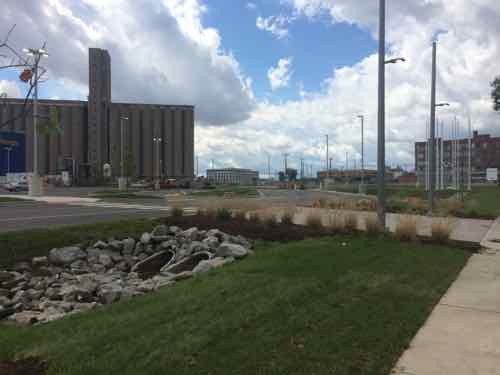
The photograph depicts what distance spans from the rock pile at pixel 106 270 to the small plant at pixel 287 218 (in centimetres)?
309

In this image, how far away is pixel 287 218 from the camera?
1429cm

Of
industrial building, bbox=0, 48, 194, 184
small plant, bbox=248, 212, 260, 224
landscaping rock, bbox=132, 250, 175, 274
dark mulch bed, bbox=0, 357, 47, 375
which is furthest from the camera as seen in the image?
industrial building, bbox=0, 48, 194, 184

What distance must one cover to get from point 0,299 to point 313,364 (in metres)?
5.92

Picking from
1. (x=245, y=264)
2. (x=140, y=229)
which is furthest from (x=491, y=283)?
(x=140, y=229)

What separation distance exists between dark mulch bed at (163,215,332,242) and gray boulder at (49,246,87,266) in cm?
375

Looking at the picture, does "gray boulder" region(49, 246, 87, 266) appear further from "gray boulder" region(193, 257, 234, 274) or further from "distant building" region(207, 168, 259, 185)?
"distant building" region(207, 168, 259, 185)

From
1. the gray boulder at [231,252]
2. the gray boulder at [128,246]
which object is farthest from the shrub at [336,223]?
the gray boulder at [128,246]

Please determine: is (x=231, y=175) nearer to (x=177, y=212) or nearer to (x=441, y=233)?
(x=177, y=212)

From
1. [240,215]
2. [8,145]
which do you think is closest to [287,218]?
[240,215]

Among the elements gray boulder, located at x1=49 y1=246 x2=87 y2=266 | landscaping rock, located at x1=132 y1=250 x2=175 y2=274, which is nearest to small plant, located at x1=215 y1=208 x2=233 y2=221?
landscaping rock, located at x1=132 y1=250 x2=175 y2=274

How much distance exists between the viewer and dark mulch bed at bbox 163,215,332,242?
12086 millimetres

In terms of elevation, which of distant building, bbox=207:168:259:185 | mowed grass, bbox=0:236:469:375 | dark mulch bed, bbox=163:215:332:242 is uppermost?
distant building, bbox=207:168:259:185

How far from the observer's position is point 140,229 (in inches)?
545

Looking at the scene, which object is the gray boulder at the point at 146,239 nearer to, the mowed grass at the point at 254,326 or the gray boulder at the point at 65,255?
the gray boulder at the point at 65,255
